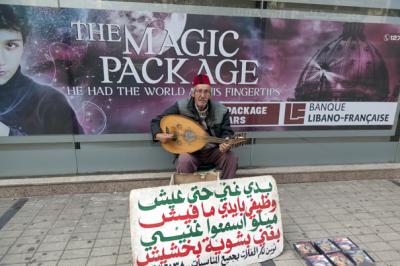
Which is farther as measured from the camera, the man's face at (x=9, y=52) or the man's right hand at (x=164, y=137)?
the man's face at (x=9, y=52)

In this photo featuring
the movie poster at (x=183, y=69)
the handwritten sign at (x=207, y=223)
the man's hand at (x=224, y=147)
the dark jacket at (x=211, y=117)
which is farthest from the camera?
the movie poster at (x=183, y=69)

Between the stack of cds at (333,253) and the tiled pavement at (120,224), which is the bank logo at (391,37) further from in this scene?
the stack of cds at (333,253)

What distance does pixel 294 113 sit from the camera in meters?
4.05

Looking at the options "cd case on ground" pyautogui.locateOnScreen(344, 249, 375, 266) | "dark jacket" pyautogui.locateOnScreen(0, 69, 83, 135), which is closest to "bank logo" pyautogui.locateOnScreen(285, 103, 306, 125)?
"cd case on ground" pyautogui.locateOnScreen(344, 249, 375, 266)

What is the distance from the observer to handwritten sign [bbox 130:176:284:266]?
7.50 feet

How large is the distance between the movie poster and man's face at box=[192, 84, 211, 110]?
69cm

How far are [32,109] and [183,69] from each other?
1.86 m

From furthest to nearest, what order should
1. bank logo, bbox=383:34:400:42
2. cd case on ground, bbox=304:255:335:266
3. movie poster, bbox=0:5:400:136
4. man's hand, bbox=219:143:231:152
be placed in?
bank logo, bbox=383:34:400:42
movie poster, bbox=0:5:400:136
man's hand, bbox=219:143:231:152
cd case on ground, bbox=304:255:335:266

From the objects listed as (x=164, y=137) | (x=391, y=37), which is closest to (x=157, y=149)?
(x=164, y=137)

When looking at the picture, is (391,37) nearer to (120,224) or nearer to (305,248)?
(305,248)

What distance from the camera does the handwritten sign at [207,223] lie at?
2285 millimetres

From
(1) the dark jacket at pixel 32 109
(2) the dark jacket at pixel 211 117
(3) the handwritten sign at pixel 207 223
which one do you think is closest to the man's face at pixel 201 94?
(2) the dark jacket at pixel 211 117

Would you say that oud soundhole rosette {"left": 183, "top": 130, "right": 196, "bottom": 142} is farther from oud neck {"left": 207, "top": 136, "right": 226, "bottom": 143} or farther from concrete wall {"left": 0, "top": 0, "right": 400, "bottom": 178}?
concrete wall {"left": 0, "top": 0, "right": 400, "bottom": 178}

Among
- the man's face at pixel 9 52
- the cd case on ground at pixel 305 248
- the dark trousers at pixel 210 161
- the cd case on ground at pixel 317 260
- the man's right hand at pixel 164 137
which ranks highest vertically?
the man's face at pixel 9 52
